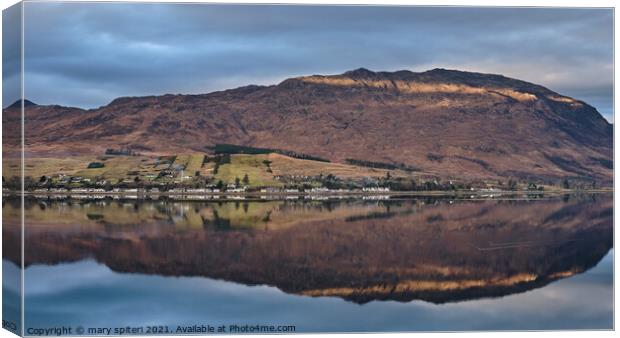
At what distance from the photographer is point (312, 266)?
15391 millimetres

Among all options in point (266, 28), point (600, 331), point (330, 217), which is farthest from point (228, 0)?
point (600, 331)

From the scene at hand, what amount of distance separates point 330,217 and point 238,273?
3618 millimetres

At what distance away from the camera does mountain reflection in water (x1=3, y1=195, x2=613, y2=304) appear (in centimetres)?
1480

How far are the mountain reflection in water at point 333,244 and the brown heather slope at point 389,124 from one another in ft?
3.72

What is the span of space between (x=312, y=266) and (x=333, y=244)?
104 centimetres

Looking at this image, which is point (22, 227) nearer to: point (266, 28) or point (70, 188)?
point (70, 188)

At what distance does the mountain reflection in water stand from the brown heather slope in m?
1.13

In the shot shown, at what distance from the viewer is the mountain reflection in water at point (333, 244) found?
1480cm

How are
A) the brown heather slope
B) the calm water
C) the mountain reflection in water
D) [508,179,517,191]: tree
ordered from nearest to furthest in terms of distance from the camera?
the calm water < the mountain reflection in water < the brown heather slope < [508,179,517,191]: tree

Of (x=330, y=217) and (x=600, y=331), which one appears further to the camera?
(x=330, y=217)

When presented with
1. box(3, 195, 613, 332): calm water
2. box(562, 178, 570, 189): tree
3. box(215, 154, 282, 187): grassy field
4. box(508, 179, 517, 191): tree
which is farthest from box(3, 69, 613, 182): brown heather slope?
box(3, 195, 613, 332): calm water

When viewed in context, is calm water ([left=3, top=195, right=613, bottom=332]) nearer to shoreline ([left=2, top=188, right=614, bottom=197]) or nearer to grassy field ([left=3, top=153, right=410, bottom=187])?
shoreline ([left=2, top=188, right=614, bottom=197])

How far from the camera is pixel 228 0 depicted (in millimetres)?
13586

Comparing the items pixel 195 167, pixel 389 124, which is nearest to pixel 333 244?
pixel 195 167
